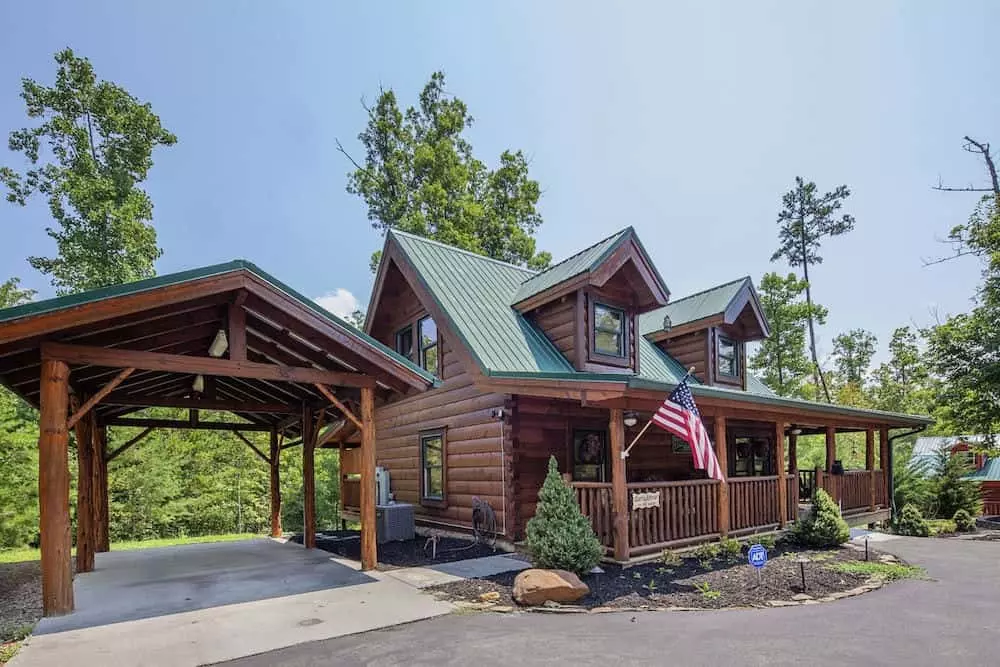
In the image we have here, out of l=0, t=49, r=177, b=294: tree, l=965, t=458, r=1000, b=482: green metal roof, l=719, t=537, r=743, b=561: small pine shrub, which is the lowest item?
l=965, t=458, r=1000, b=482: green metal roof

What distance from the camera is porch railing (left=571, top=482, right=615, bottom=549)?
8914 millimetres

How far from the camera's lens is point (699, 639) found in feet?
18.1

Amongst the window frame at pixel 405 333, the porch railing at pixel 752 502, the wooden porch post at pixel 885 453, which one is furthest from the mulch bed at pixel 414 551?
the wooden porch post at pixel 885 453

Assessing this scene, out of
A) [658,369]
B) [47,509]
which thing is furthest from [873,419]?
[47,509]

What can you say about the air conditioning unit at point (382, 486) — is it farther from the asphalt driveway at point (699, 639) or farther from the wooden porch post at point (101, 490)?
the asphalt driveway at point (699, 639)

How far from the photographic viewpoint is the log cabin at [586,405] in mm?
9211

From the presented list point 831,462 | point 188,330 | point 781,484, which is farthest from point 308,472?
point 831,462

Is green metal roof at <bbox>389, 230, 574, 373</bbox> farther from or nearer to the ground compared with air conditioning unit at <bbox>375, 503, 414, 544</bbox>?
farther from the ground

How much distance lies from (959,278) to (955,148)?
18.9 feet

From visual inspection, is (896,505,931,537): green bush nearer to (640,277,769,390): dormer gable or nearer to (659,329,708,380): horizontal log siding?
(640,277,769,390): dormer gable

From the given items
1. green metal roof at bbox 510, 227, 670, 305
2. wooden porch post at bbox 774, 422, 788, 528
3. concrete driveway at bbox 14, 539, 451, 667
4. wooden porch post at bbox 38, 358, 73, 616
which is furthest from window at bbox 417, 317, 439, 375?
wooden porch post at bbox 38, 358, 73, 616

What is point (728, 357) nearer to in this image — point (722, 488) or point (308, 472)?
point (722, 488)

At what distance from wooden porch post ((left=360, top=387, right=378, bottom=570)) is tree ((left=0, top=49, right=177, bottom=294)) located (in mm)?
13573

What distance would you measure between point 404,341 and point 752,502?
332 inches
